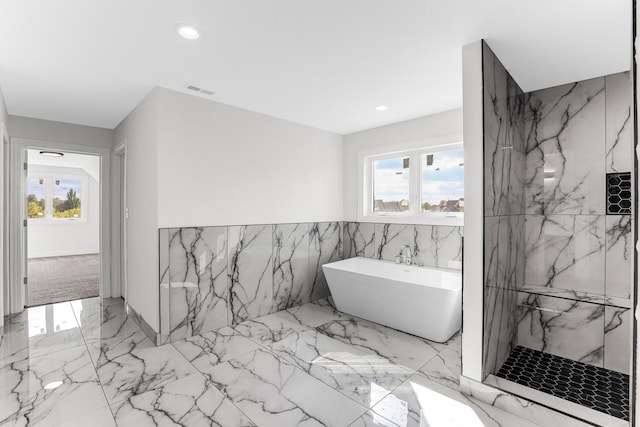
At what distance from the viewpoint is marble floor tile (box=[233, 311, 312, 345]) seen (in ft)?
10.5

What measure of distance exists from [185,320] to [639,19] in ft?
11.6

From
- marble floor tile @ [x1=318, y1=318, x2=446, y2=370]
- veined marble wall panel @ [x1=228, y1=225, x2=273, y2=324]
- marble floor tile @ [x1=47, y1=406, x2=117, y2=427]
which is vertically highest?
veined marble wall panel @ [x1=228, y1=225, x2=273, y2=324]

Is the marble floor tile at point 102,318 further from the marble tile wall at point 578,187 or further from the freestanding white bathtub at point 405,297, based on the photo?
the marble tile wall at point 578,187

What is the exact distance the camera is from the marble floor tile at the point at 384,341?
9.23ft

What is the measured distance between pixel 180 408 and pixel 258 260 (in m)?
1.81

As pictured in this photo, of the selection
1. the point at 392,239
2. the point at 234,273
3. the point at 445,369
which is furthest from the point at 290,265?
the point at 445,369

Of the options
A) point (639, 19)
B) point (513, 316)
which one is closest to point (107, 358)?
point (513, 316)

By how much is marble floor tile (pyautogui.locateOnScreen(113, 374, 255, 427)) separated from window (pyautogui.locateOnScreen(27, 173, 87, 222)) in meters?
8.06

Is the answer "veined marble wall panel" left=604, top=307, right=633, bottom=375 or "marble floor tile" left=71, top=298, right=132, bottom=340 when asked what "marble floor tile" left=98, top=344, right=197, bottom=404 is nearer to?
"marble floor tile" left=71, top=298, right=132, bottom=340

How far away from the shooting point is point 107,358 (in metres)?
2.75

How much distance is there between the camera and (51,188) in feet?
26.6

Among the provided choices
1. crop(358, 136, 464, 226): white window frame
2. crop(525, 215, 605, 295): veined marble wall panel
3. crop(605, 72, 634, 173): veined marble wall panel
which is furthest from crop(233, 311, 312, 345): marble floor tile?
crop(605, 72, 634, 173): veined marble wall panel

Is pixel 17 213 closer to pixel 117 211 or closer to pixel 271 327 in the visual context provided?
pixel 117 211

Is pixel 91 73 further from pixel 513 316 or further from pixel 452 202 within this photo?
pixel 513 316
